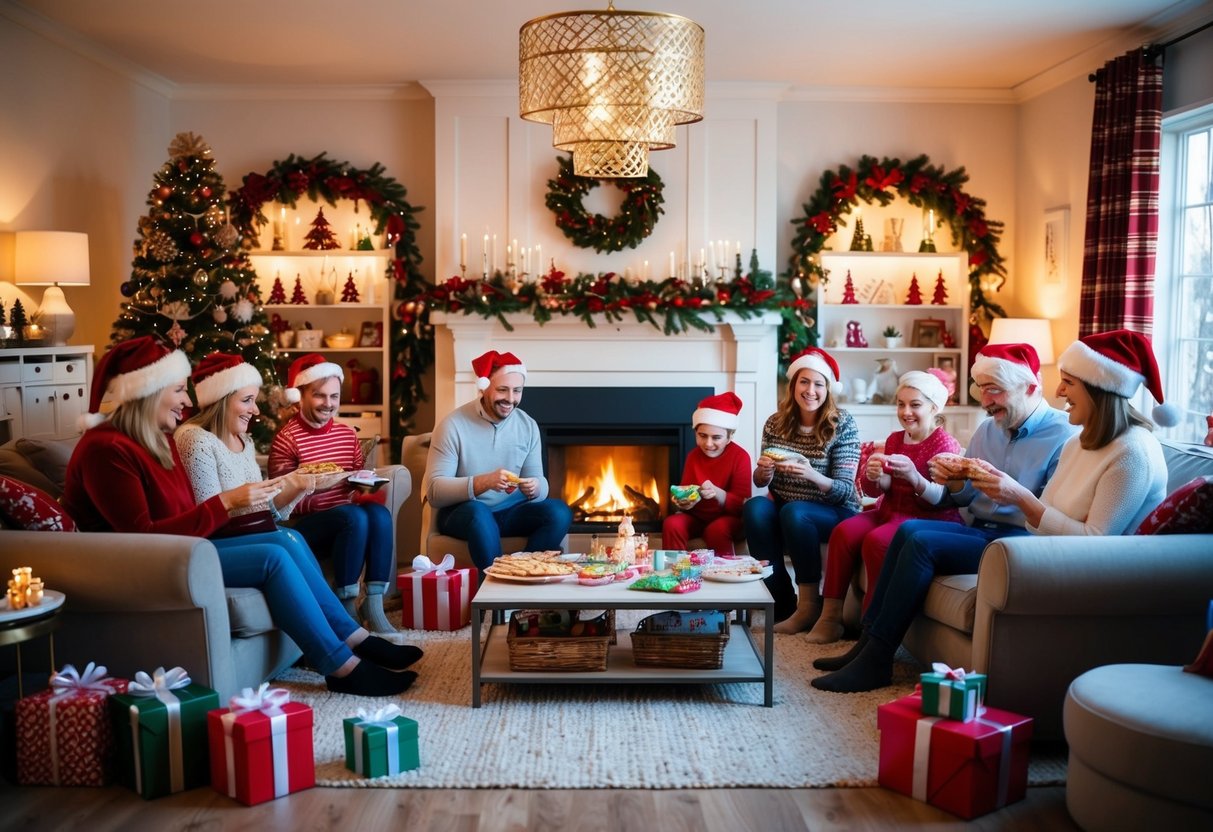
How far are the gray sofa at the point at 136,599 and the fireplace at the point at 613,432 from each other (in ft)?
11.0

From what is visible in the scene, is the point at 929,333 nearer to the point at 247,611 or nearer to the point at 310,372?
the point at 310,372

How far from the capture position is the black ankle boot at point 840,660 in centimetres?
385

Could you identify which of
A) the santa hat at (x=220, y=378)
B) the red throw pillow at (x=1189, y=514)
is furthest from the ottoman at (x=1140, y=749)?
the santa hat at (x=220, y=378)

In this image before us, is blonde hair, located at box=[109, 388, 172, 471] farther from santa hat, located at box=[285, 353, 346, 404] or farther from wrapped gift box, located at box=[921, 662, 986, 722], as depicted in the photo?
wrapped gift box, located at box=[921, 662, 986, 722]

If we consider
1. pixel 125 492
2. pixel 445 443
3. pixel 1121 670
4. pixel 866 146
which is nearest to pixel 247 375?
pixel 125 492

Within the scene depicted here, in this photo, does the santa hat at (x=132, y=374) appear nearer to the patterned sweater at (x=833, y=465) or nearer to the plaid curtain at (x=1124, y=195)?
the patterned sweater at (x=833, y=465)

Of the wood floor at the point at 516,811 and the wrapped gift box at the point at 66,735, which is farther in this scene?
the wrapped gift box at the point at 66,735

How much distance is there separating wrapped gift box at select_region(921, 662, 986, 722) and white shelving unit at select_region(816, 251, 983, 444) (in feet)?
12.8

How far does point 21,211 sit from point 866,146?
14.9ft

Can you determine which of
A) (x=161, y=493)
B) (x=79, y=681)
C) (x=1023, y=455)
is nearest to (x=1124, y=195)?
(x=1023, y=455)

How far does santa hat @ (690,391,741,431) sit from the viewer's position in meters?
4.73

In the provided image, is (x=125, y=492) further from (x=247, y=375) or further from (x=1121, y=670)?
(x=1121, y=670)

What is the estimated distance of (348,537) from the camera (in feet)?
14.2

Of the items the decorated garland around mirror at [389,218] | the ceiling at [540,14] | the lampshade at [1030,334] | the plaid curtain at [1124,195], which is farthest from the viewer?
the decorated garland around mirror at [389,218]
